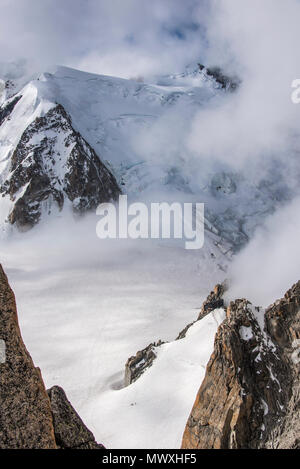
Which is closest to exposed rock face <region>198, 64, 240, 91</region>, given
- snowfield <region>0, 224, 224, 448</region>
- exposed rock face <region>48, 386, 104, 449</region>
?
snowfield <region>0, 224, 224, 448</region>

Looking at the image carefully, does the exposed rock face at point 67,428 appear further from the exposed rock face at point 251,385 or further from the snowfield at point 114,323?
the snowfield at point 114,323

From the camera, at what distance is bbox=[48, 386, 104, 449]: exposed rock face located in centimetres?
593

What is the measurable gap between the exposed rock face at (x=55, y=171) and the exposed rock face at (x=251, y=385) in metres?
65.9

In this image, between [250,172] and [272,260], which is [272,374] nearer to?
[272,260]

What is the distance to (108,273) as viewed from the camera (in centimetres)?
5319

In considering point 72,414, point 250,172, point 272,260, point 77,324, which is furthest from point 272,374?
point 250,172

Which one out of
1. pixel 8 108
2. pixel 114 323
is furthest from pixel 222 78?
pixel 114 323

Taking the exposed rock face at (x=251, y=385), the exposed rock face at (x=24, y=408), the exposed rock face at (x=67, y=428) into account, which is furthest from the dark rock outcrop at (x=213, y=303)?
the exposed rock face at (x=24, y=408)

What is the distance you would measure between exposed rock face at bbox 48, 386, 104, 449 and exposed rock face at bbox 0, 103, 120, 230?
224 ft

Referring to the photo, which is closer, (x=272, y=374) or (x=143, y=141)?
(x=272, y=374)

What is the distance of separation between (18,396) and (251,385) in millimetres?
5485

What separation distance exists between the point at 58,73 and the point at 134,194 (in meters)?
31.7

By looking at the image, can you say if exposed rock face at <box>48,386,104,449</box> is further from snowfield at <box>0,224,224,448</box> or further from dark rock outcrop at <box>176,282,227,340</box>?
dark rock outcrop at <box>176,282,227,340</box>

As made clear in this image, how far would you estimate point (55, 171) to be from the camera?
250 ft
